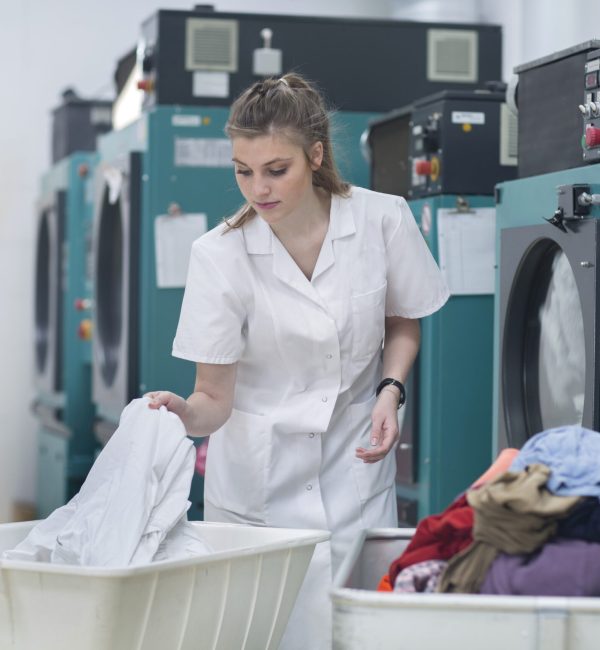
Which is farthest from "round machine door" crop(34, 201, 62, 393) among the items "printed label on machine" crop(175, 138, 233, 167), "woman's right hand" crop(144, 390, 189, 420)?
"woman's right hand" crop(144, 390, 189, 420)

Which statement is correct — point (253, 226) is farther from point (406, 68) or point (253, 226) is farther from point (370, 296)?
point (406, 68)

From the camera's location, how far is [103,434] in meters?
4.23

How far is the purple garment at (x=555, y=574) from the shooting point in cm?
115

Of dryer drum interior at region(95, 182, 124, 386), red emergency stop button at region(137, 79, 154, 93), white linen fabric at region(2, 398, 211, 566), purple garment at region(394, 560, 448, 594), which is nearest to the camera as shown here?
purple garment at region(394, 560, 448, 594)

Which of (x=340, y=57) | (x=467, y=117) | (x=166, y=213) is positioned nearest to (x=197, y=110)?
(x=166, y=213)

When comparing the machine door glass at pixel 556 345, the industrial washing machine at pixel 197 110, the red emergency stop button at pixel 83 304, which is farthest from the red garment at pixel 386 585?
the red emergency stop button at pixel 83 304

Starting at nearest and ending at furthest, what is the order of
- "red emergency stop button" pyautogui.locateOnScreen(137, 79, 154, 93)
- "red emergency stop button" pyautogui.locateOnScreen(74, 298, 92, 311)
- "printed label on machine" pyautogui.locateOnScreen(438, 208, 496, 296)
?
"printed label on machine" pyautogui.locateOnScreen(438, 208, 496, 296) → "red emergency stop button" pyautogui.locateOnScreen(137, 79, 154, 93) → "red emergency stop button" pyautogui.locateOnScreen(74, 298, 92, 311)

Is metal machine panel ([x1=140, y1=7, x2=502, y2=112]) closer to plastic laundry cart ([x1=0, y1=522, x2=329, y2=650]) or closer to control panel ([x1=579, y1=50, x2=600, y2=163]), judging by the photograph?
control panel ([x1=579, y1=50, x2=600, y2=163])

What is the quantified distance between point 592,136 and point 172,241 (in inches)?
68.3

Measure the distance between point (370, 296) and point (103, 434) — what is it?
241cm

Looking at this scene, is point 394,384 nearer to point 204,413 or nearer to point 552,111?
point 204,413

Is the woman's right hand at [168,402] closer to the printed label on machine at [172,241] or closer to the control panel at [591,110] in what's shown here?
the control panel at [591,110]

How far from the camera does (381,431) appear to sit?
191 centimetres

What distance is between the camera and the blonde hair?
1.87 meters
